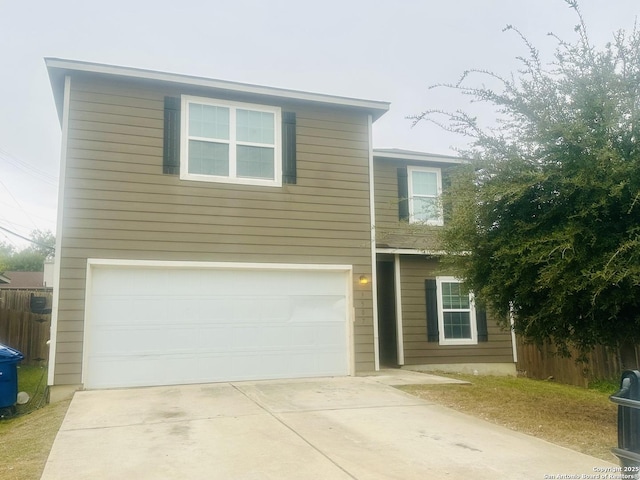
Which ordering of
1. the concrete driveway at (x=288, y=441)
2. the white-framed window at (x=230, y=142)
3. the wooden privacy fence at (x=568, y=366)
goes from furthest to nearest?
the wooden privacy fence at (x=568, y=366)
the white-framed window at (x=230, y=142)
the concrete driveway at (x=288, y=441)

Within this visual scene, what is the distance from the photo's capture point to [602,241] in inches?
223

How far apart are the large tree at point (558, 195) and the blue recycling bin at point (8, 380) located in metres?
6.54

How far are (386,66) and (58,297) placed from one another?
1237cm

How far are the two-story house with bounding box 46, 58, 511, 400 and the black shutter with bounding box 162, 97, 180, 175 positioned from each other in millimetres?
20

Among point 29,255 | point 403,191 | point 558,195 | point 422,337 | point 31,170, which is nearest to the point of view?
point 558,195

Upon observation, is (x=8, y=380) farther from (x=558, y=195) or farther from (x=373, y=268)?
(x=558, y=195)

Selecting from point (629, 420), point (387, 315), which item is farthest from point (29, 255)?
point (629, 420)

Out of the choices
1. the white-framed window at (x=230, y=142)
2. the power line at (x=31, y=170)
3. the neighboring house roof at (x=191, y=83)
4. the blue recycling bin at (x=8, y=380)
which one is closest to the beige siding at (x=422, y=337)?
the neighboring house roof at (x=191, y=83)

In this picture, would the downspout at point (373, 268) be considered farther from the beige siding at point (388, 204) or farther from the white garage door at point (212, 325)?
the beige siding at point (388, 204)

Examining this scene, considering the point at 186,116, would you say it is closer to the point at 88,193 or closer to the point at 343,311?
the point at 88,193

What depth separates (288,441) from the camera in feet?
16.8

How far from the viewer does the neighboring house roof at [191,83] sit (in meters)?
8.54

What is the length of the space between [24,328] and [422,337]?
9.76 metres

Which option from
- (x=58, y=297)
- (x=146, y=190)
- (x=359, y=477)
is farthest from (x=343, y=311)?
(x=359, y=477)
